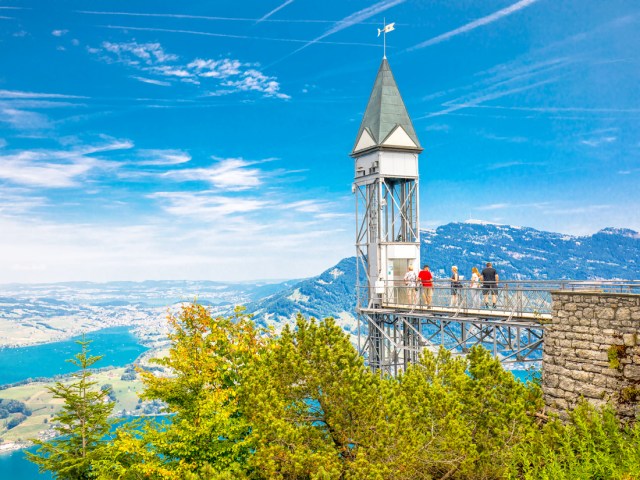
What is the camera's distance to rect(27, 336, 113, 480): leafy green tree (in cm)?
2134

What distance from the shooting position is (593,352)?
14.4m

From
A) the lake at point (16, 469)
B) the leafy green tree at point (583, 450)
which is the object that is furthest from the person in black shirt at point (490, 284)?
the lake at point (16, 469)

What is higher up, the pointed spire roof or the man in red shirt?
the pointed spire roof

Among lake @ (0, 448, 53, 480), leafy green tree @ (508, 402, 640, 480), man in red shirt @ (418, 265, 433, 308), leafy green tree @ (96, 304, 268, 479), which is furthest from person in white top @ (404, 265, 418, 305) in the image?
lake @ (0, 448, 53, 480)

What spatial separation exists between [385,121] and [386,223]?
17.2 feet

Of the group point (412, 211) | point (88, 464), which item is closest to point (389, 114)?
point (412, 211)

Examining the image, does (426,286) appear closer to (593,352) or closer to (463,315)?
(463,315)

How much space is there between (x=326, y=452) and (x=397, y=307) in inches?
508

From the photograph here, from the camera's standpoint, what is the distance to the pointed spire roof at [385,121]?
91.6 feet

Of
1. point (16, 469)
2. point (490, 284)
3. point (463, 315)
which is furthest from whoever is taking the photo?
point (16, 469)

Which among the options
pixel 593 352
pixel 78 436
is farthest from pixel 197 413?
pixel 593 352

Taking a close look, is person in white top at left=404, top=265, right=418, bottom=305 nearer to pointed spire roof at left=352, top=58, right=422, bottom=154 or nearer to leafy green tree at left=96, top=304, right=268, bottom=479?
pointed spire roof at left=352, top=58, right=422, bottom=154

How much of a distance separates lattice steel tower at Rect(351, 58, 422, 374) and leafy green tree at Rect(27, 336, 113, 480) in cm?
1244

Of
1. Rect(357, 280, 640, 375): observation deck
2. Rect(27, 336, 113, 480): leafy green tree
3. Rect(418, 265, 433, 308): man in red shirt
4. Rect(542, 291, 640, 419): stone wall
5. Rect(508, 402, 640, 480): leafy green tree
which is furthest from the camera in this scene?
Rect(418, 265, 433, 308): man in red shirt
